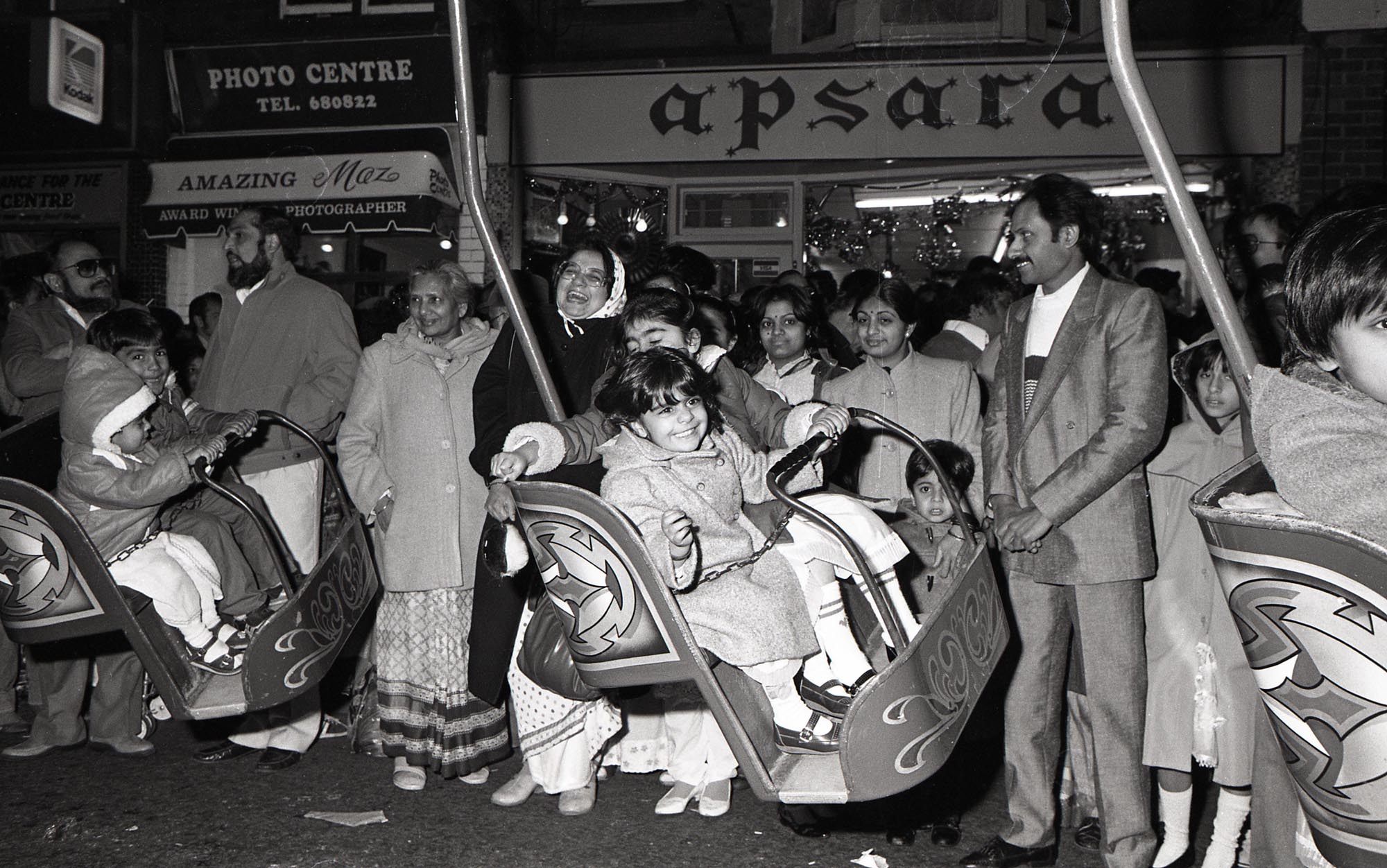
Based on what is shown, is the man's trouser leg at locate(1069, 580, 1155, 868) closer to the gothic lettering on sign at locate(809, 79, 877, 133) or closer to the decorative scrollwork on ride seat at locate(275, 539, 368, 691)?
the decorative scrollwork on ride seat at locate(275, 539, 368, 691)

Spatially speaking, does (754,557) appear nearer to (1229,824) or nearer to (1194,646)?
(1194,646)

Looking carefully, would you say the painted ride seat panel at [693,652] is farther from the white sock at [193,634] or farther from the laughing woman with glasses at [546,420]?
the white sock at [193,634]

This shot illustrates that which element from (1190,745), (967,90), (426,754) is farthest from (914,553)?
(967,90)

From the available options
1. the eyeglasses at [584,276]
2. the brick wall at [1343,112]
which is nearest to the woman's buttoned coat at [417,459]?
the eyeglasses at [584,276]

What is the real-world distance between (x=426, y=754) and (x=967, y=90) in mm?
7752

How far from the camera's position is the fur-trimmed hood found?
4.27 m

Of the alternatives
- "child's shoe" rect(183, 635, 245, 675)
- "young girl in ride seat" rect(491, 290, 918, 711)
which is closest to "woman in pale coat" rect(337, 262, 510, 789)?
"child's shoe" rect(183, 635, 245, 675)

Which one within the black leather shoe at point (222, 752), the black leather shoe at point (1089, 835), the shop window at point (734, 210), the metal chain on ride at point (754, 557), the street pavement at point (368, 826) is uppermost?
the shop window at point (734, 210)

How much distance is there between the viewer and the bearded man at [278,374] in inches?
212

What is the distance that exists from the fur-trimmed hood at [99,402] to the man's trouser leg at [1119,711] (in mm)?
3222

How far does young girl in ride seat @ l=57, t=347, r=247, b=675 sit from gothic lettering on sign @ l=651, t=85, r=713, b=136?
7.42 metres

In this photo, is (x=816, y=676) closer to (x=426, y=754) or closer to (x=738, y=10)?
(x=426, y=754)

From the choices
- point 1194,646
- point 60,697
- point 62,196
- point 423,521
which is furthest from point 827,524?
point 62,196

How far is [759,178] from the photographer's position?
11500 mm
